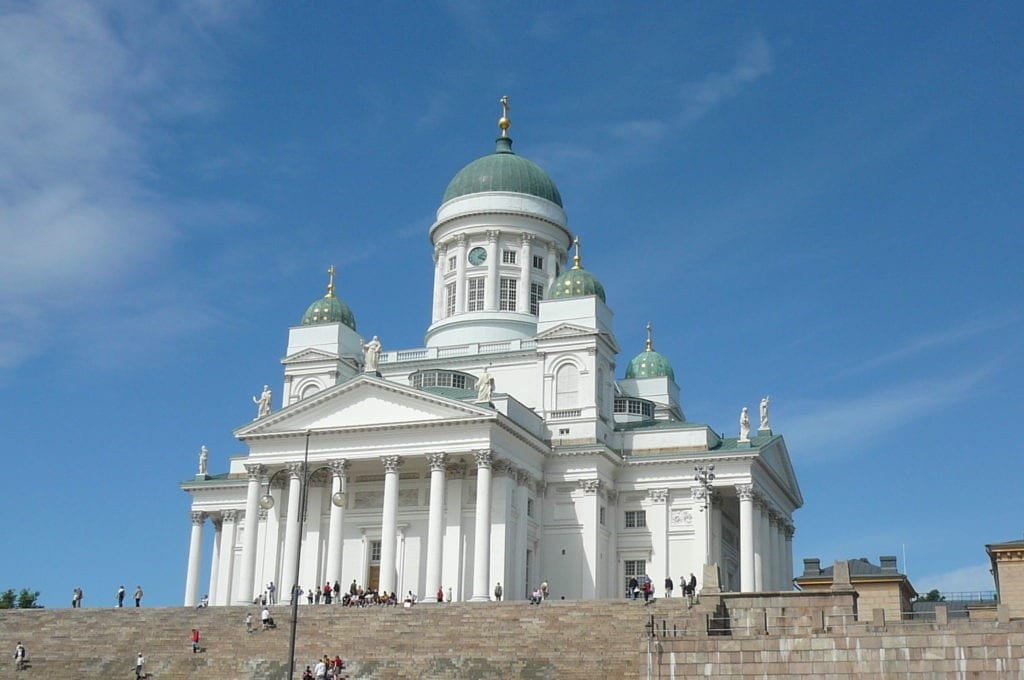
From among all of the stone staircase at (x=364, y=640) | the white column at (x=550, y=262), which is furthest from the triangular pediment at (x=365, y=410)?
the white column at (x=550, y=262)

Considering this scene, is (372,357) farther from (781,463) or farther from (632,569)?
(781,463)

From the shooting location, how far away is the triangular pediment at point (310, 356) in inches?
2504

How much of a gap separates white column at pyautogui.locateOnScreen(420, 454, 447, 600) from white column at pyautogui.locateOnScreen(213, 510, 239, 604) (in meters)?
14.0

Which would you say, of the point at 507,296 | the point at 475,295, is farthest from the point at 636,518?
the point at 475,295

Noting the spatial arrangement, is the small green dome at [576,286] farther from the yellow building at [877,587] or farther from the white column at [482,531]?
the yellow building at [877,587]

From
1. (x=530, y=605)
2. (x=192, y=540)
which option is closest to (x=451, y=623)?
(x=530, y=605)

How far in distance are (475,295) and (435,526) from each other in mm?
18256

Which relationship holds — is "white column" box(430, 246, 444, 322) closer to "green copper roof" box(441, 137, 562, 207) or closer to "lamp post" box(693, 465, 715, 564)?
"green copper roof" box(441, 137, 562, 207)

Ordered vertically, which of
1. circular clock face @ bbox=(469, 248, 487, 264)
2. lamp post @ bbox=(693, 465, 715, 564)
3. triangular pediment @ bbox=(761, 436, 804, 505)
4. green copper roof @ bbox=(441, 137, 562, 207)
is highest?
green copper roof @ bbox=(441, 137, 562, 207)

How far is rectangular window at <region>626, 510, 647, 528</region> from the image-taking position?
5950cm

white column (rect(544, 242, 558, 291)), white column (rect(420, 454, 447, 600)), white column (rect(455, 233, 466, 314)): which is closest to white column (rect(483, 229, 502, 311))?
Answer: white column (rect(455, 233, 466, 314))

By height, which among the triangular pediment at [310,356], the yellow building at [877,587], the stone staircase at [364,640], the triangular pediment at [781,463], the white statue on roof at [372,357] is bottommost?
the stone staircase at [364,640]

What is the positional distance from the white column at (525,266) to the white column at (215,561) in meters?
18.6

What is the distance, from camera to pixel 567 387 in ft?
195
